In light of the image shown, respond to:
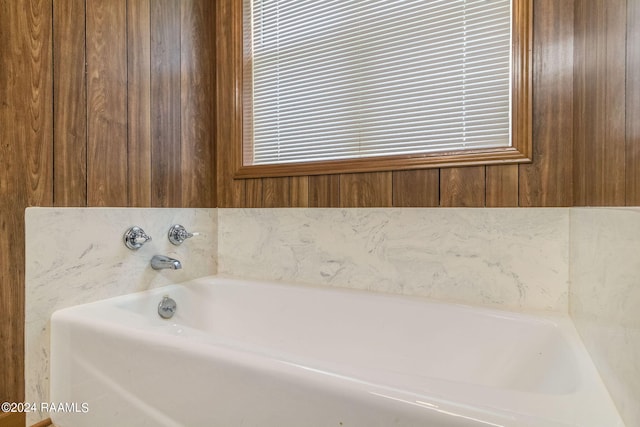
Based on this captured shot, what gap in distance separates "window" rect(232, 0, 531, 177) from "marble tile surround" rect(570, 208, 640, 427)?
1.54 feet

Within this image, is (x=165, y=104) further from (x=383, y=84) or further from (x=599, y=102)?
(x=599, y=102)

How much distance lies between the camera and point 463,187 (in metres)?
1.29

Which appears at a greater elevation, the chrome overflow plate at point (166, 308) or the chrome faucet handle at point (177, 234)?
the chrome faucet handle at point (177, 234)

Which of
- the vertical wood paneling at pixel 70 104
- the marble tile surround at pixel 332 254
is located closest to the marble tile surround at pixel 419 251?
the marble tile surround at pixel 332 254

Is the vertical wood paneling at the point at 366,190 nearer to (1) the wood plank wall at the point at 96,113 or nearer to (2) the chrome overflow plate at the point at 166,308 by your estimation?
(1) the wood plank wall at the point at 96,113

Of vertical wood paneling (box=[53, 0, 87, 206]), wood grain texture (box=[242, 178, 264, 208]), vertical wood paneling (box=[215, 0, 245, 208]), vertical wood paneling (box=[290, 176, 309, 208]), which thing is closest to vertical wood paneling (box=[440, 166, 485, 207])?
vertical wood paneling (box=[290, 176, 309, 208])

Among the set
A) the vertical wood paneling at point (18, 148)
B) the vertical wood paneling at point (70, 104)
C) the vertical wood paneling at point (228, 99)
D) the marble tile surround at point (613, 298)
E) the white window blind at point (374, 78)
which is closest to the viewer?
the marble tile surround at point (613, 298)

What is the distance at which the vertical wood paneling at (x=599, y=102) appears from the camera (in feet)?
2.30

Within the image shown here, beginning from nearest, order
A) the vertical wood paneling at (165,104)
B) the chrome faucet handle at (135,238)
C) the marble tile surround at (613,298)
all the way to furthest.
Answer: the marble tile surround at (613,298) < the chrome faucet handle at (135,238) < the vertical wood paneling at (165,104)

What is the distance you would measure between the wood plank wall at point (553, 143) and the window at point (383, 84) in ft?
0.17

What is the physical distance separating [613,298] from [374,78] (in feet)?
3.78

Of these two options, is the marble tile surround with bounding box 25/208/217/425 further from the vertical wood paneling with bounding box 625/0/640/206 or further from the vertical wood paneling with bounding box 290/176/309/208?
the vertical wood paneling with bounding box 625/0/640/206

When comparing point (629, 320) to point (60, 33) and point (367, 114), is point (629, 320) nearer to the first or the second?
point (367, 114)

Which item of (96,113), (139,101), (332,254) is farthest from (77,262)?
(332,254)
